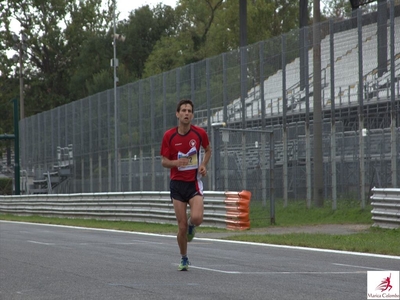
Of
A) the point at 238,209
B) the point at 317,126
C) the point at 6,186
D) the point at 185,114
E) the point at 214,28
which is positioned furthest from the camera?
the point at 6,186

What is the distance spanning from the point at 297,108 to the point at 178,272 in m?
16.8

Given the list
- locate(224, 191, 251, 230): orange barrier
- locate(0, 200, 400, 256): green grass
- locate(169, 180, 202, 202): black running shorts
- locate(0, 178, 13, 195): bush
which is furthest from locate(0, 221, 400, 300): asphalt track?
locate(0, 178, 13, 195): bush

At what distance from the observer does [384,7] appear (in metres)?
24.7

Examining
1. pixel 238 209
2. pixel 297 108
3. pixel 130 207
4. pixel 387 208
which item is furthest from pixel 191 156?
pixel 130 207

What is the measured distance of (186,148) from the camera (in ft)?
39.4

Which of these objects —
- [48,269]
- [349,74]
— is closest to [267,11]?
[349,74]

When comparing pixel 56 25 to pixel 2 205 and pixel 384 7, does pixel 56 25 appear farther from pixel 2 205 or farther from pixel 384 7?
pixel 384 7

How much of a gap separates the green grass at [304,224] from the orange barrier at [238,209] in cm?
33

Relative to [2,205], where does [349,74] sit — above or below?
above

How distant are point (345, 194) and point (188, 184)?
1488 centimetres

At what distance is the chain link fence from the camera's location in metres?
25.0

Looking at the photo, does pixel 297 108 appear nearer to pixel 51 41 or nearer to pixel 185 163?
pixel 185 163

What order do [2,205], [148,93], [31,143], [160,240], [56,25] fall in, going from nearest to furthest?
[160,240], [148,93], [2,205], [31,143], [56,25]

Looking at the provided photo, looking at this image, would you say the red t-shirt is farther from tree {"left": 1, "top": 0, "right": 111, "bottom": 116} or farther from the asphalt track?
tree {"left": 1, "top": 0, "right": 111, "bottom": 116}
